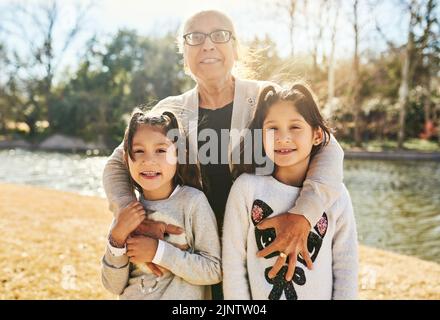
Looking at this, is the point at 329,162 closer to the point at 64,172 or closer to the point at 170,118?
the point at 170,118

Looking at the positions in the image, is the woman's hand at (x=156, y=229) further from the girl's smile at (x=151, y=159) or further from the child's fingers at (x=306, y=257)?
the child's fingers at (x=306, y=257)

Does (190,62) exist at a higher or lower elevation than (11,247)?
higher

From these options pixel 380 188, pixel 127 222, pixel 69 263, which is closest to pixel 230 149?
pixel 127 222

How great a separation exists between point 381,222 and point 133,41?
636 inches

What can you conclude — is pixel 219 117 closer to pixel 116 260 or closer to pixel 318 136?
pixel 318 136

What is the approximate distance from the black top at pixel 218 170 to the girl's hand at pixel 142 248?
0.37 meters

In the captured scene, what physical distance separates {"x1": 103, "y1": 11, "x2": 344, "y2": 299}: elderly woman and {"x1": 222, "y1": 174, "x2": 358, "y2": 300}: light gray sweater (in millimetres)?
52

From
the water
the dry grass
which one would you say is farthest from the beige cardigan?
the dry grass

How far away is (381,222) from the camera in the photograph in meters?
6.65

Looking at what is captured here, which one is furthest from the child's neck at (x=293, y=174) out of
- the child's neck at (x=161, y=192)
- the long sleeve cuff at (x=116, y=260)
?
the long sleeve cuff at (x=116, y=260)

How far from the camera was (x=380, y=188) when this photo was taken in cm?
920

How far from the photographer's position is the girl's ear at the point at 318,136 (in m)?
1.60

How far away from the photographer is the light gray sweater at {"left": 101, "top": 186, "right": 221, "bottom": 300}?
1.51 meters

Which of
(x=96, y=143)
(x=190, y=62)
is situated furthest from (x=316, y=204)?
(x=96, y=143)
